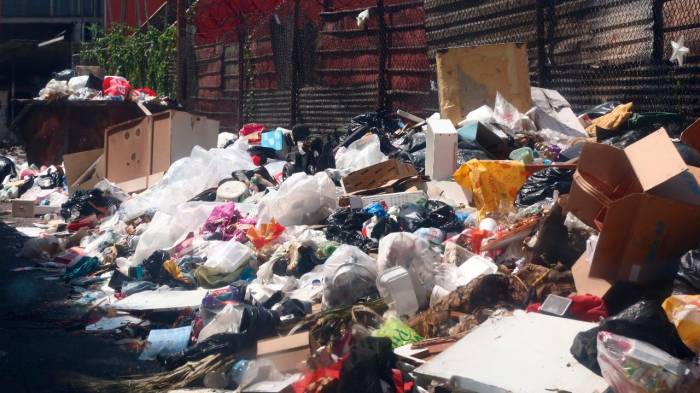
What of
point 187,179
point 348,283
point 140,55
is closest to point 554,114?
point 348,283

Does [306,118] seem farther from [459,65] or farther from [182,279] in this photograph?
[182,279]

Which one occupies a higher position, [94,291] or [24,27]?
[24,27]

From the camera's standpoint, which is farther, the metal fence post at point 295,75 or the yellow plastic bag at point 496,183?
the metal fence post at point 295,75

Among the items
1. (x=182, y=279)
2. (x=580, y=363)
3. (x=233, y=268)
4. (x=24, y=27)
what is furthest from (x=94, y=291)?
(x=24, y=27)

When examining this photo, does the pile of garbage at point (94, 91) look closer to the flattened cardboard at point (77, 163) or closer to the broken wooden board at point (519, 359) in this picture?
the flattened cardboard at point (77, 163)

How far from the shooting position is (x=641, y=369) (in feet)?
9.84

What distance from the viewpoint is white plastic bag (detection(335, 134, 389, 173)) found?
8023 millimetres

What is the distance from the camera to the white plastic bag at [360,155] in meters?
8.02

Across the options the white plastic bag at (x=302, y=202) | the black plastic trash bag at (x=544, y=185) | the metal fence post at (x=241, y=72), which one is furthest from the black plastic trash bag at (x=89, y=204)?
the black plastic trash bag at (x=544, y=185)

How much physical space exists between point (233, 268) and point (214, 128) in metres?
4.64

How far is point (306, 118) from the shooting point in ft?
38.6

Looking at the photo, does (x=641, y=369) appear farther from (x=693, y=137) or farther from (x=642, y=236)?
(x=693, y=137)

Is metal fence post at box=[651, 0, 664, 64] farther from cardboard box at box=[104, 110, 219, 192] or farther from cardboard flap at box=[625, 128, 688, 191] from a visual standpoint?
cardboard box at box=[104, 110, 219, 192]

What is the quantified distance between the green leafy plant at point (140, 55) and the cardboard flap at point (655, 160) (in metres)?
13.8
